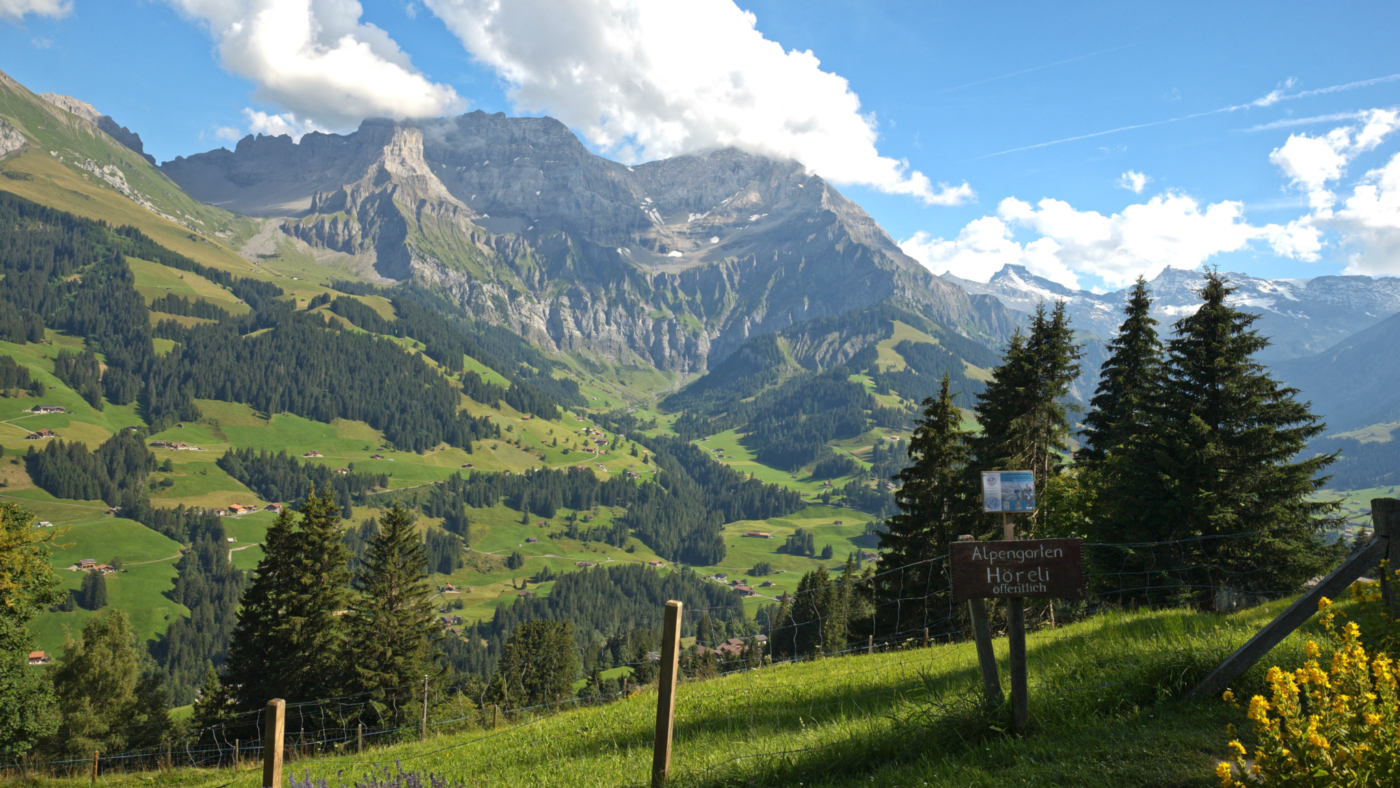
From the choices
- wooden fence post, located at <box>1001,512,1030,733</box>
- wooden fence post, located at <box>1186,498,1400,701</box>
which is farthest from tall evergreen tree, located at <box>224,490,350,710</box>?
wooden fence post, located at <box>1186,498,1400,701</box>

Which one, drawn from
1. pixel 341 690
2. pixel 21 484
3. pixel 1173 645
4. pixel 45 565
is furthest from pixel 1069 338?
pixel 21 484

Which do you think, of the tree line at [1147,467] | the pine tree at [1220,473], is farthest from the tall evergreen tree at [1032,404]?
the pine tree at [1220,473]

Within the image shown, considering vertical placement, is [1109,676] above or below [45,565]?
above

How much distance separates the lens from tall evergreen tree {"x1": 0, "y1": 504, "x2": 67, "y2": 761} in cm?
2984

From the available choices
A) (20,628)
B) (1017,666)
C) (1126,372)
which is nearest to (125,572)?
(20,628)

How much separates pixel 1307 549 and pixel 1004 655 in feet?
73.5

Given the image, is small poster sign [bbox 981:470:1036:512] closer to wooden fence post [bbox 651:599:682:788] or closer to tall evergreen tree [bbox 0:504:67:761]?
wooden fence post [bbox 651:599:682:788]

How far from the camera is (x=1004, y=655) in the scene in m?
12.0

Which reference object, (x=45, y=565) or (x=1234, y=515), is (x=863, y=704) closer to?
(x=1234, y=515)

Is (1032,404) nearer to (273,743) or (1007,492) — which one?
(1007,492)

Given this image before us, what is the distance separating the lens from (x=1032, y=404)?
103ft

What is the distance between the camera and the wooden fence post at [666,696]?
689 cm

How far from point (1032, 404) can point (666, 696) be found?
29.3 metres

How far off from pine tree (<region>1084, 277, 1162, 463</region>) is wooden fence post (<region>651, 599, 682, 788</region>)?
30320mm
